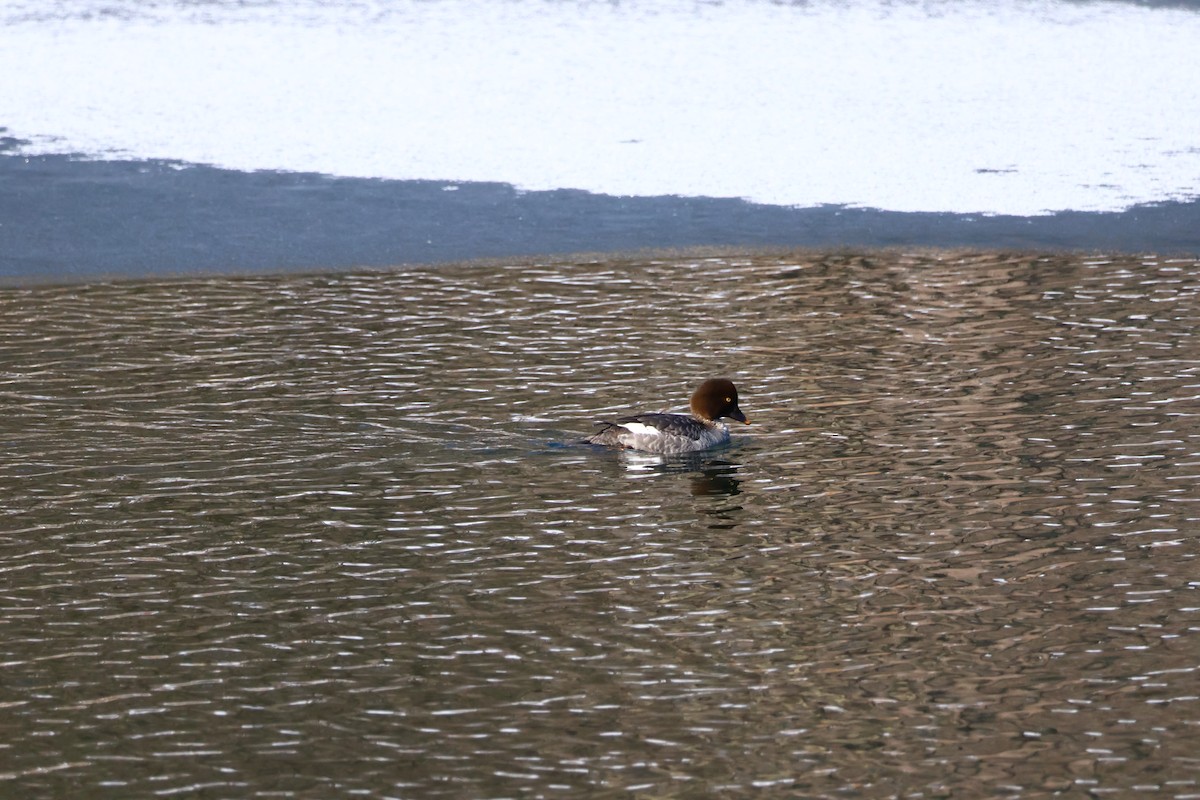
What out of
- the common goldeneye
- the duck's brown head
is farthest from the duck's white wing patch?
the duck's brown head

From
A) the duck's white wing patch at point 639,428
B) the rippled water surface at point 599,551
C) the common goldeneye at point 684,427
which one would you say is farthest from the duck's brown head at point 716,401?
the duck's white wing patch at point 639,428

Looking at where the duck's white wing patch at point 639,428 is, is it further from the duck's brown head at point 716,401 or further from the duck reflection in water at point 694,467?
the duck's brown head at point 716,401

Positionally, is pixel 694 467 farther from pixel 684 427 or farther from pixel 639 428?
pixel 639 428

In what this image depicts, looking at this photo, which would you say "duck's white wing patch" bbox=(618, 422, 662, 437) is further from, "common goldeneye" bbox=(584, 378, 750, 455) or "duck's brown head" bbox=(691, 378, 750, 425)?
"duck's brown head" bbox=(691, 378, 750, 425)

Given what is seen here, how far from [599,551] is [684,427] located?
163cm

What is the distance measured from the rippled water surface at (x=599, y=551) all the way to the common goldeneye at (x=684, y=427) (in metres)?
0.09

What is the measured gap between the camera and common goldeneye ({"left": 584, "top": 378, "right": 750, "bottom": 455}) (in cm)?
851

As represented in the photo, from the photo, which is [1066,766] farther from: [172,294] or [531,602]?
[172,294]

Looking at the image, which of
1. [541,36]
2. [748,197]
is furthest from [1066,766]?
[541,36]

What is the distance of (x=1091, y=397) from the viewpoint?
9133mm

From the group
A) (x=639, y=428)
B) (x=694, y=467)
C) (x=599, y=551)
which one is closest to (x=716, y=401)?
(x=694, y=467)

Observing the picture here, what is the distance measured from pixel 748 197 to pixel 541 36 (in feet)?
17.9

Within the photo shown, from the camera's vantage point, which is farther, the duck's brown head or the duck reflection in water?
the duck's brown head

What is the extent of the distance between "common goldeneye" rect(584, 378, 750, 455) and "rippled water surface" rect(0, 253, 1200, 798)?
0.09 m
